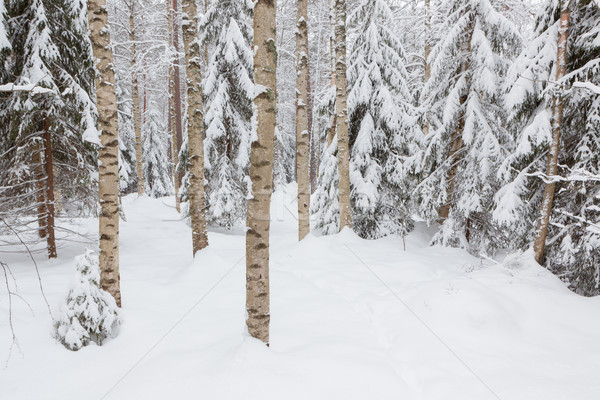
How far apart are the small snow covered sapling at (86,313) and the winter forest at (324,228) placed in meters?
0.03

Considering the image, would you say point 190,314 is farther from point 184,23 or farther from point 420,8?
point 420,8

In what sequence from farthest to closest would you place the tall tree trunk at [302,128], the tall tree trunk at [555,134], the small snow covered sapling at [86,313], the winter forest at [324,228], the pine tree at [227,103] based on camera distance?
the pine tree at [227,103] → the tall tree trunk at [302,128] → the tall tree trunk at [555,134] → the small snow covered sapling at [86,313] → the winter forest at [324,228]

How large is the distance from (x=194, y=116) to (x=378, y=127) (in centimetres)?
618

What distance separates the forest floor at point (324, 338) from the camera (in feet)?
12.0

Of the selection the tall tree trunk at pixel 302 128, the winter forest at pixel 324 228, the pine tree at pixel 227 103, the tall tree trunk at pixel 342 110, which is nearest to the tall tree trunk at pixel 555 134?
the winter forest at pixel 324 228

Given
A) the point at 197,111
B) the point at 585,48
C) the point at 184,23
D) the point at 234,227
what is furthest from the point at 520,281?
the point at 234,227

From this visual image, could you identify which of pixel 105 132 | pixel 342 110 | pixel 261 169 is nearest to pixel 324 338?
pixel 261 169

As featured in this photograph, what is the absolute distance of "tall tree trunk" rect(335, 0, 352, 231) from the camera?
938 centimetres

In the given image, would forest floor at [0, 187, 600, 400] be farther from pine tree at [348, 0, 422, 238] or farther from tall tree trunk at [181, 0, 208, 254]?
pine tree at [348, 0, 422, 238]

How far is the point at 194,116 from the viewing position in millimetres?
7852

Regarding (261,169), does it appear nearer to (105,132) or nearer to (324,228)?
(105,132)

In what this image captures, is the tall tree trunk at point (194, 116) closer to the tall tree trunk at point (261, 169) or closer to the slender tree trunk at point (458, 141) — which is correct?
the tall tree trunk at point (261, 169)

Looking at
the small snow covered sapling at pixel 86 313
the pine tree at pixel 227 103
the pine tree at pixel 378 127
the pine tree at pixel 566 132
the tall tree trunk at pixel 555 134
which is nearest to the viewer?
the small snow covered sapling at pixel 86 313

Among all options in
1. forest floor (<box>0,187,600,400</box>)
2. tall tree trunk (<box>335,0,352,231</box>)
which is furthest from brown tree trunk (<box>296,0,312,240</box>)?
forest floor (<box>0,187,600,400</box>)
